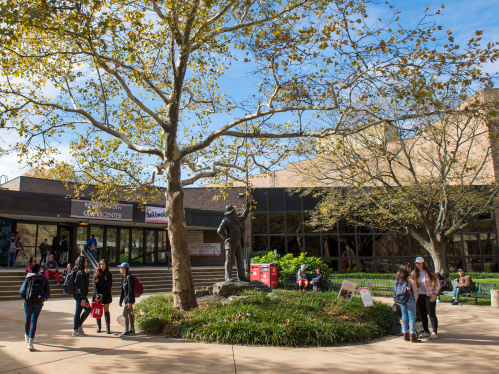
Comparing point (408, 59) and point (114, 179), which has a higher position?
point (408, 59)

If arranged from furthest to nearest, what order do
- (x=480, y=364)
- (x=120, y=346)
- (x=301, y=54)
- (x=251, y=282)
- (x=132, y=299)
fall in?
(x=251, y=282) → (x=301, y=54) → (x=132, y=299) → (x=120, y=346) → (x=480, y=364)

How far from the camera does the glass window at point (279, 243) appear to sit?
27553 millimetres

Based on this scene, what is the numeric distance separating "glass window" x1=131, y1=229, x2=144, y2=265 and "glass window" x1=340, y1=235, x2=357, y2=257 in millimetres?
13763

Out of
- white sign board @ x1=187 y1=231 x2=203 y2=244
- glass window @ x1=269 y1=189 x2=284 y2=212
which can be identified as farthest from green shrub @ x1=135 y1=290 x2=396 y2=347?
white sign board @ x1=187 y1=231 x2=203 y2=244

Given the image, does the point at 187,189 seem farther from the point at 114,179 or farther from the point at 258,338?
the point at 258,338

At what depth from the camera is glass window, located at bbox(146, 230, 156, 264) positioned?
86.9 feet

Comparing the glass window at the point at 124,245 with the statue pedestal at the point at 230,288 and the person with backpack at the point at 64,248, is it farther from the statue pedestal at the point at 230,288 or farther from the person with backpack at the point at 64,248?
the statue pedestal at the point at 230,288

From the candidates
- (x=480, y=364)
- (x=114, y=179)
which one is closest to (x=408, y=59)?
(x=480, y=364)

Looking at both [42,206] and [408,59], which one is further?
[42,206]

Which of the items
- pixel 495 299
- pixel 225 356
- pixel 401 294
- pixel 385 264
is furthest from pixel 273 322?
pixel 385 264

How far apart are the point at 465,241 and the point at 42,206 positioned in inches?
1072

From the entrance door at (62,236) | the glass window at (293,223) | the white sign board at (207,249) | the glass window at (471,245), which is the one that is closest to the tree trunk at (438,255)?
the glass window at (293,223)

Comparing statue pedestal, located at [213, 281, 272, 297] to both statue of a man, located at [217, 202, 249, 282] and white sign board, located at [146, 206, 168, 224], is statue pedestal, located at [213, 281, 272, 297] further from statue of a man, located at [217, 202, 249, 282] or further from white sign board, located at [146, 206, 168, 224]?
white sign board, located at [146, 206, 168, 224]

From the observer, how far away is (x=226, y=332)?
721 cm
